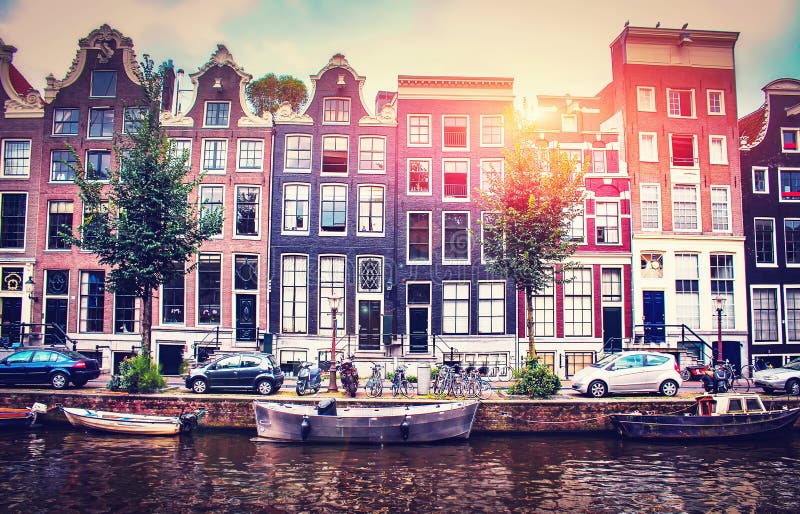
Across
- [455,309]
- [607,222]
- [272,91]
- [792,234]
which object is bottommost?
[455,309]

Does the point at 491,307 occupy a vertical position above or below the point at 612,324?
above

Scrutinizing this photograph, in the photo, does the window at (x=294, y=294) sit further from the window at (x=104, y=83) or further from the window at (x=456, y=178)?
the window at (x=104, y=83)

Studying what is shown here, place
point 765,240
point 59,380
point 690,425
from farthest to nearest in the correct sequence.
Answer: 1. point 765,240
2. point 59,380
3. point 690,425

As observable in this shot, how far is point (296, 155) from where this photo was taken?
3312 centimetres

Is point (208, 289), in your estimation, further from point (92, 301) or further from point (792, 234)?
point (792, 234)

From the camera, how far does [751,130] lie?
3628 centimetres

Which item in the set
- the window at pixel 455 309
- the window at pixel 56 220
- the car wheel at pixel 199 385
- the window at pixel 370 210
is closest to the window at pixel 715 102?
the window at pixel 455 309

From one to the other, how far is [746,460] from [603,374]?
5754 mm

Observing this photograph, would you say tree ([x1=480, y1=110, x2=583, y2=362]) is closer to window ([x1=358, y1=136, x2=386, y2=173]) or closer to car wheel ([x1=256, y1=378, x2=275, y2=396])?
window ([x1=358, y1=136, x2=386, y2=173])

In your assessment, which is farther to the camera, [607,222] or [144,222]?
[607,222]

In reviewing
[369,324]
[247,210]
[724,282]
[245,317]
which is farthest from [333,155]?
[724,282]

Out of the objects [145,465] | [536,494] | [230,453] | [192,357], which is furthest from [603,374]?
[192,357]

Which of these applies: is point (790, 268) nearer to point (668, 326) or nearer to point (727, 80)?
point (668, 326)

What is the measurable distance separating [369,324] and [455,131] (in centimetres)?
1269
